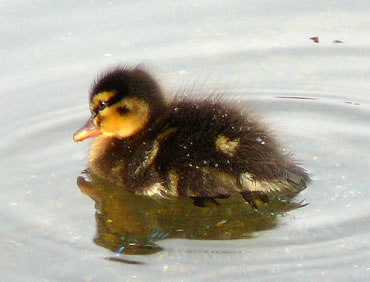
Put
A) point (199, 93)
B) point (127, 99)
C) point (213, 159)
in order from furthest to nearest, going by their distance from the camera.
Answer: point (199, 93) < point (127, 99) < point (213, 159)

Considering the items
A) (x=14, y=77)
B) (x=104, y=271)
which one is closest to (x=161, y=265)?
(x=104, y=271)

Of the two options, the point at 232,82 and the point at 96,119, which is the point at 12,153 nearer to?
the point at 96,119

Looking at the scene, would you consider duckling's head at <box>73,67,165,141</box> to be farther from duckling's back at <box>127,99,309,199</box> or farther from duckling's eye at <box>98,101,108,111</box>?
duckling's back at <box>127,99,309,199</box>

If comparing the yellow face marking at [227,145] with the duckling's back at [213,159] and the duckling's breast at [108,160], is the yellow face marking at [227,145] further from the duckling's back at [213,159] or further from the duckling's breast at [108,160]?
the duckling's breast at [108,160]

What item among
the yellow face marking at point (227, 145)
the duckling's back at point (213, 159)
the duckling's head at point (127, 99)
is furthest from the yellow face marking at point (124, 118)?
the yellow face marking at point (227, 145)

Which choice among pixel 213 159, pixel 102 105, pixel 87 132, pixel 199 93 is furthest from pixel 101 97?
pixel 213 159

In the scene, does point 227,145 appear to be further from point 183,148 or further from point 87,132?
point 87,132

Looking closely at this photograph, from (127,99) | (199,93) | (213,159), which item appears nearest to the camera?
(213,159)
